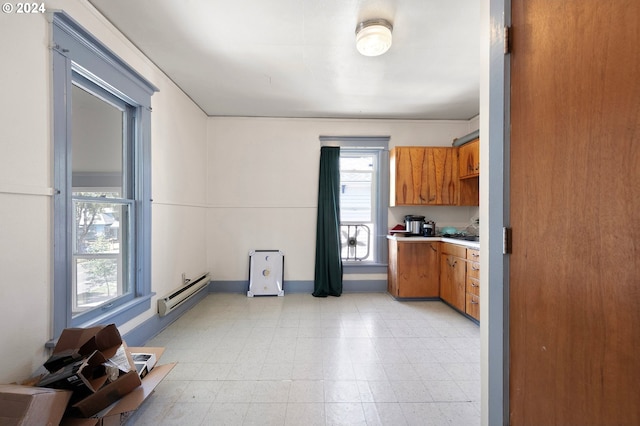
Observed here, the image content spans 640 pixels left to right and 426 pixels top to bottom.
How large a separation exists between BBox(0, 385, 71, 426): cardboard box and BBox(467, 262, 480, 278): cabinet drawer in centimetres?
332

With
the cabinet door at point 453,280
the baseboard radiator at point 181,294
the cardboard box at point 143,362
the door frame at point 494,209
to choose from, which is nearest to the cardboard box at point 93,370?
the cardboard box at point 143,362

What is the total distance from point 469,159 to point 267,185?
289 cm

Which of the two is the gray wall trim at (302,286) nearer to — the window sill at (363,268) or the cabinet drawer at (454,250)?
the window sill at (363,268)

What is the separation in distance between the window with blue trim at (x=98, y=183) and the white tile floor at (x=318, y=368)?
71 centimetres

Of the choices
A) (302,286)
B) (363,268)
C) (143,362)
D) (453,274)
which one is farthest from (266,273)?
(453,274)

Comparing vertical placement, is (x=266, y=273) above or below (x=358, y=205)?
below

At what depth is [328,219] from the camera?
396 centimetres

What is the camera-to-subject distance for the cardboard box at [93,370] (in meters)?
1.27

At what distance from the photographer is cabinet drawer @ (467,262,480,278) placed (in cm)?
286

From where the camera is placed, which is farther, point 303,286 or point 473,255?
point 303,286

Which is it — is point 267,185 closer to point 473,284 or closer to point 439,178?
point 439,178

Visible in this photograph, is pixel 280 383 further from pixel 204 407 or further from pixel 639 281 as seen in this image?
pixel 639 281

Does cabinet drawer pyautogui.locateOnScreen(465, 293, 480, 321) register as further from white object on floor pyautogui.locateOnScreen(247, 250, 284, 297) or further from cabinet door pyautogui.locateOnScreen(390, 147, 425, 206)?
white object on floor pyautogui.locateOnScreen(247, 250, 284, 297)

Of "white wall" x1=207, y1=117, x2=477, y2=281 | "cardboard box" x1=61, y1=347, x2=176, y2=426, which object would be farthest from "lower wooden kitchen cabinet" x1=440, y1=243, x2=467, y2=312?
"cardboard box" x1=61, y1=347, x2=176, y2=426
